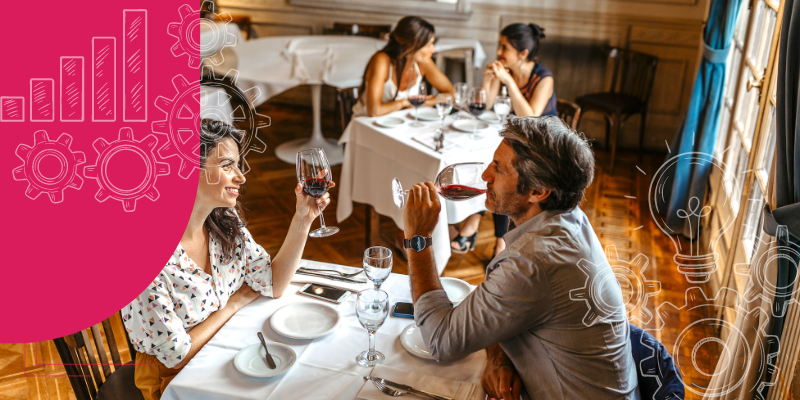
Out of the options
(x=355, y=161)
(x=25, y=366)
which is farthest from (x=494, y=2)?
(x=25, y=366)

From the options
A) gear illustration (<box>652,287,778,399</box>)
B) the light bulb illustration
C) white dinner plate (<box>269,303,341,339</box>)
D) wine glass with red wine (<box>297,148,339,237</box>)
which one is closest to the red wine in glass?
wine glass with red wine (<box>297,148,339,237</box>)

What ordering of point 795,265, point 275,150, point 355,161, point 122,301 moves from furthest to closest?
point 275,150, point 355,161, point 795,265, point 122,301

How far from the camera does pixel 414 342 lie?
4.66 ft

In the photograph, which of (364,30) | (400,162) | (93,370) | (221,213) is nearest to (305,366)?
(221,213)

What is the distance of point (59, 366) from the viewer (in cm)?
246

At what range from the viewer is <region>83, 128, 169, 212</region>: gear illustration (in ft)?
5.70

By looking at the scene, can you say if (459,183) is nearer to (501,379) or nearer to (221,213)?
(501,379)

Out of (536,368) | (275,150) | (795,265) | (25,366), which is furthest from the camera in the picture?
(275,150)

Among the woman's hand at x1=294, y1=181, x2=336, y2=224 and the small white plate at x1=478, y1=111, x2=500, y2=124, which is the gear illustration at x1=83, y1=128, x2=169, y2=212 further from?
the small white plate at x1=478, y1=111, x2=500, y2=124

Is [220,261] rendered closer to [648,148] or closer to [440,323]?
[440,323]

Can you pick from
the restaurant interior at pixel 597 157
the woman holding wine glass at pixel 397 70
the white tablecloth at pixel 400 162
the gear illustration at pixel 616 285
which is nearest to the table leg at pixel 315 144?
the restaurant interior at pixel 597 157

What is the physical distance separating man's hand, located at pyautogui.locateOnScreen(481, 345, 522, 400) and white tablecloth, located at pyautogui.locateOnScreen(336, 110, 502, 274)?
133 centimetres

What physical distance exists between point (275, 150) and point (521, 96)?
229 cm

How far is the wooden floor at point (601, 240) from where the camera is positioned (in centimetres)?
243
